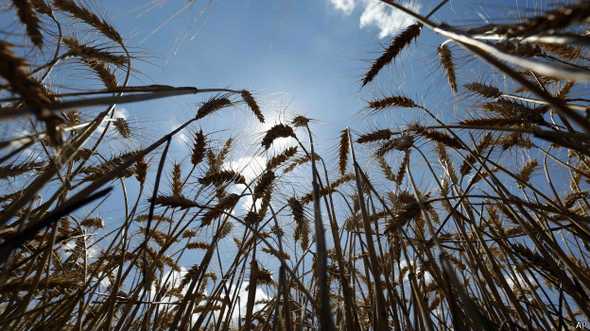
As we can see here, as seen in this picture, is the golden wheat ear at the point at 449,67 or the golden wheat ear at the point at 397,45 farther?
the golden wheat ear at the point at 449,67

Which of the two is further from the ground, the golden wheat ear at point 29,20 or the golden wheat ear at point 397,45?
the golden wheat ear at point 397,45

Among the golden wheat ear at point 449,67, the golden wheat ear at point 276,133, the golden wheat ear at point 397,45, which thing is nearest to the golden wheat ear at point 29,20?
the golden wheat ear at point 276,133

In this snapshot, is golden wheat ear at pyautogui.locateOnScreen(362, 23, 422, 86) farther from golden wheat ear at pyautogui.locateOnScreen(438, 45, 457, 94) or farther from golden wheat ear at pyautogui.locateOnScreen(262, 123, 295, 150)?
golden wheat ear at pyautogui.locateOnScreen(438, 45, 457, 94)

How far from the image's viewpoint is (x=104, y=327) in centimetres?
157

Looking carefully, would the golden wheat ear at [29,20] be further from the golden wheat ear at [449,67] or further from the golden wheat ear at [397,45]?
the golden wheat ear at [449,67]

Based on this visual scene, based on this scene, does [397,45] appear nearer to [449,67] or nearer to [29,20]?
[449,67]

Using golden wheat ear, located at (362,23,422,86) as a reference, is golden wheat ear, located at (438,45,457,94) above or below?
above

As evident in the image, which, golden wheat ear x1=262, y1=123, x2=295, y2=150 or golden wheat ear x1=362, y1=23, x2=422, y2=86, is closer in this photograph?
golden wheat ear x1=362, y1=23, x2=422, y2=86

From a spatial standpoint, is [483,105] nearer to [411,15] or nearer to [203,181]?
[411,15]

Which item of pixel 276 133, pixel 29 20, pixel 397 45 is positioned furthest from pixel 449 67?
pixel 29 20

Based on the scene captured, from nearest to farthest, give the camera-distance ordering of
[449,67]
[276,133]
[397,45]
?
[397,45]
[276,133]
[449,67]

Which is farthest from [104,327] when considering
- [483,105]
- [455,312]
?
[483,105]

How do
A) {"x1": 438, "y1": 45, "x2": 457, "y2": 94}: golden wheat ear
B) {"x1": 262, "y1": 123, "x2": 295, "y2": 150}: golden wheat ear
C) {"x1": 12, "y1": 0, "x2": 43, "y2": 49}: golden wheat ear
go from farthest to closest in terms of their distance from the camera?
1. {"x1": 438, "y1": 45, "x2": 457, "y2": 94}: golden wheat ear
2. {"x1": 262, "y1": 123, "x2": 295, "y2": 150}: golden wheat ear
3. {"x1": 12, "y1": 0, "x2": 43, "y2": 49}: golden wheat ear

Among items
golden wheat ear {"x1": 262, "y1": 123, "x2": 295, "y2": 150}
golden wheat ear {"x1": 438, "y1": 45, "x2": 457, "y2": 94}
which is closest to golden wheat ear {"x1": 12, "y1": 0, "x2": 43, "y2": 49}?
golden wheat ear {"x1": 262, "y1": 123, "x2": 295, "y2": 150}
